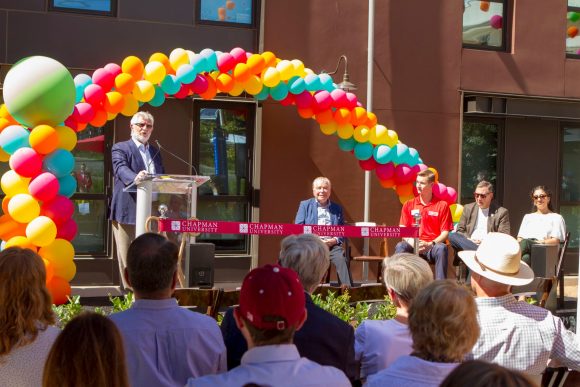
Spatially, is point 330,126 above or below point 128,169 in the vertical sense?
above

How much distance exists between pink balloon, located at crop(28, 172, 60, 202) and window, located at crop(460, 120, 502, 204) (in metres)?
6.87

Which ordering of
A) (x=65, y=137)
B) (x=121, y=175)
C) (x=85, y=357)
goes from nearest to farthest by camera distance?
(x=85, y=357) < (x=65, y=137) < (x=121, y=175)

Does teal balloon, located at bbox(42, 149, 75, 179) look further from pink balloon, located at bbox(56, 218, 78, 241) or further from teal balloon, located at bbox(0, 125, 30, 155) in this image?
pink balloon, located at bbox(56, 218, 78, 241)

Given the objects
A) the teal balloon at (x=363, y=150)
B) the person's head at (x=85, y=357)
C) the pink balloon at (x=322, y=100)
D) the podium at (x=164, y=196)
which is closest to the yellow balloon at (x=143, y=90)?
the podium at (x=164, y=196)

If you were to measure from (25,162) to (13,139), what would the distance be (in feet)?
0.89

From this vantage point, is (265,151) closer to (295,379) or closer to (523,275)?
(523,275)

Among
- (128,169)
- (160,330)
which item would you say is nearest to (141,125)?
(128,169)

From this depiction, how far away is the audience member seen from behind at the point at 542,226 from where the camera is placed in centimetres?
1018

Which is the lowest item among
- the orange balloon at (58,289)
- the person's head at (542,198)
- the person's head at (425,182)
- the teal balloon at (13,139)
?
the orange balloon at (58,289)

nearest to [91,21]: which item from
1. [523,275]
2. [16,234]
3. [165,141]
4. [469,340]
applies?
[165,141]

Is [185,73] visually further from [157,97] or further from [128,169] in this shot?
[128,169]

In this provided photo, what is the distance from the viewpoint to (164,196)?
333 inches

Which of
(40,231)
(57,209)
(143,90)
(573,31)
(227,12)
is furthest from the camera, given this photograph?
(573,31)

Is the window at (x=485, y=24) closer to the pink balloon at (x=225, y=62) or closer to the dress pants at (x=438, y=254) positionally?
the dress pants at (x=438, y=254)
